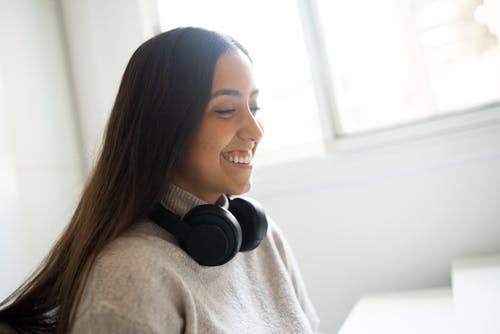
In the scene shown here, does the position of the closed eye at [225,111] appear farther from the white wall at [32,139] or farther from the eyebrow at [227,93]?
the white wall at [32,139]

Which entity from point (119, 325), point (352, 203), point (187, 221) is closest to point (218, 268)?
point (187, 221)

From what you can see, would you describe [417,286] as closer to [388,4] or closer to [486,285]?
[486,285]

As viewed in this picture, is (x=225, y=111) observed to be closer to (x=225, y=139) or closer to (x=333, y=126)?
(x=225, y=139)

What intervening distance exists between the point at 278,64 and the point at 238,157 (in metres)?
1.00

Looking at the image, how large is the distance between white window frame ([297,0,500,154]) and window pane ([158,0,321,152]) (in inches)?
3.6

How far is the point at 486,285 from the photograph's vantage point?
1.17 meters

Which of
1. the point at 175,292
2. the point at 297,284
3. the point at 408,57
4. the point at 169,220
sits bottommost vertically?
the point at 297,284

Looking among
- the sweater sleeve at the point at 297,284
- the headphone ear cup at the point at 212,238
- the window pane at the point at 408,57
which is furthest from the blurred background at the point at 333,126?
the headphone ear cup at the point at 212,238

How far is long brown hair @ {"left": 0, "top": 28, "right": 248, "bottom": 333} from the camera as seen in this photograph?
88 centimetres

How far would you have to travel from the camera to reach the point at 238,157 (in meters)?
1.06

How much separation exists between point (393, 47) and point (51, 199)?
4.68 feet

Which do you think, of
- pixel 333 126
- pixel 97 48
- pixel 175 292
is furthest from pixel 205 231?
pixel 97 48

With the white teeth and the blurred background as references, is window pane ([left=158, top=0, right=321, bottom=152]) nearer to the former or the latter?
the blurred background

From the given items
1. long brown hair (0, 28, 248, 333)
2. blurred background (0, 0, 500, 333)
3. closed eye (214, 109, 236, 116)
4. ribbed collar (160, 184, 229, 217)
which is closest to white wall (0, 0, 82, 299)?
blurred background (0, 0, 500, 333)
